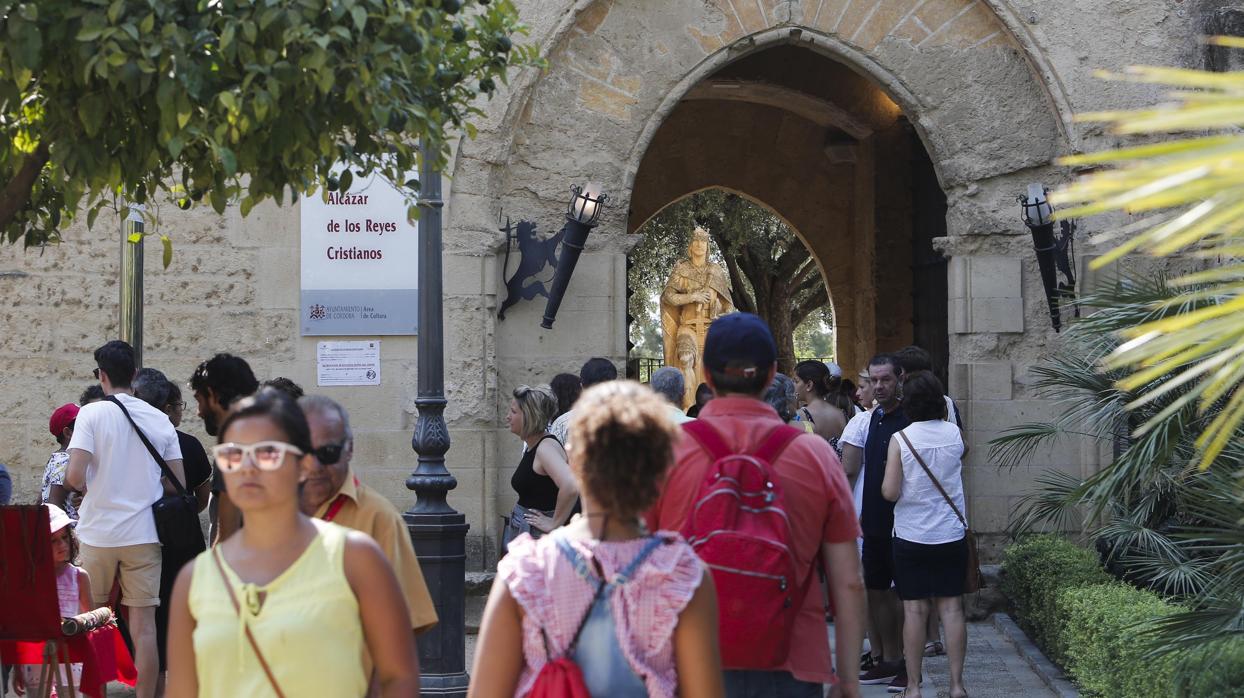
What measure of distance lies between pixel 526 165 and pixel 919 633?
4.31 metres

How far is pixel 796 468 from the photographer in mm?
3844

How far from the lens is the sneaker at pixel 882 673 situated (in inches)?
321

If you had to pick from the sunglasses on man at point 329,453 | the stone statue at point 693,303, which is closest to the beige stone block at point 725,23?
the sunglasses on man at point 329,453

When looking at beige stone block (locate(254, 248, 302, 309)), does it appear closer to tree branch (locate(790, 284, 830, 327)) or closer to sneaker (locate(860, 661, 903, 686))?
sneaker (locate(860, 661, 903, 686))

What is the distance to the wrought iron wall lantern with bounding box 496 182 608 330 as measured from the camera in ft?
31.9

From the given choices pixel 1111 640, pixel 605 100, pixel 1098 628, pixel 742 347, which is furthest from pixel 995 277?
pixel 742 347

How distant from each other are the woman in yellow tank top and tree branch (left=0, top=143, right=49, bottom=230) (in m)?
2.24

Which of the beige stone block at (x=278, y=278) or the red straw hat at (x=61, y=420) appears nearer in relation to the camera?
the red straw hat at (x=61, y=420)

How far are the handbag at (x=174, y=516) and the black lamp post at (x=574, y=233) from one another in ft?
11.0

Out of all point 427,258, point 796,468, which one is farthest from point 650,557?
point 427,258

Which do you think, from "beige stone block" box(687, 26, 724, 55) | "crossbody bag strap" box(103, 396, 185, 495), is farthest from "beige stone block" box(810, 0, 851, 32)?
"crossbody bag strap" box(103, 396, 185, 495)

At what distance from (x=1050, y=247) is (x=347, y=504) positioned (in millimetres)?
7009

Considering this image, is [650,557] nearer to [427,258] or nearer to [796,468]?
[796,468]

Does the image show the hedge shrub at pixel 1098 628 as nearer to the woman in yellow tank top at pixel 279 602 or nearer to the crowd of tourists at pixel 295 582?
the crowd of tourists at pixel 295 582
